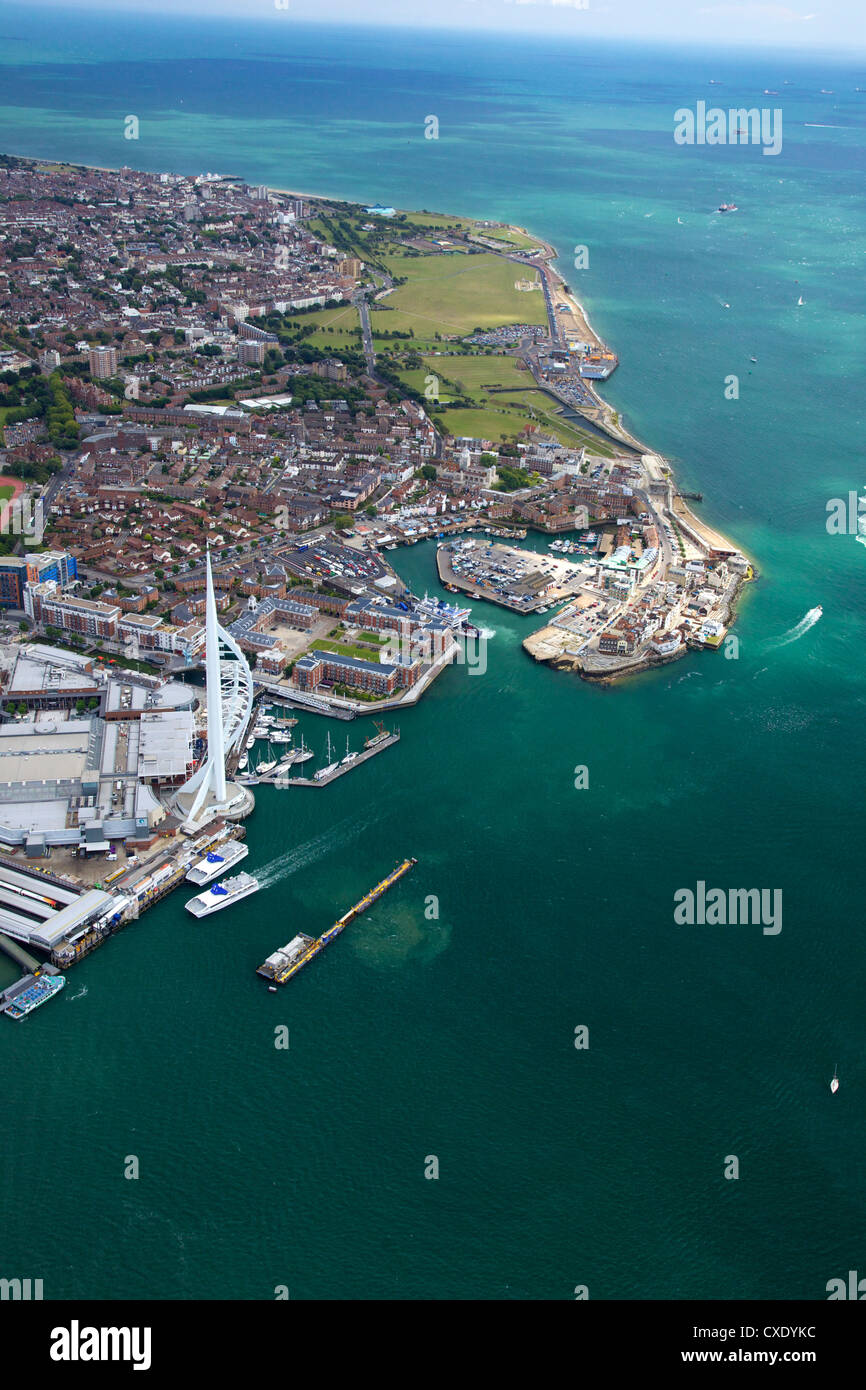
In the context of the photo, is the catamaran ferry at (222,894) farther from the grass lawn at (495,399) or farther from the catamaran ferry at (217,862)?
the grass lawn at (495,399)

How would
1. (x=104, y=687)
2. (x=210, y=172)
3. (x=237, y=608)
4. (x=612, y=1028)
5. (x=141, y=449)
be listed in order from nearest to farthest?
(x=612, y=1028), (x=104, y=687), (x=237, y=608), (x=141, y=449), (x=210, y=172)

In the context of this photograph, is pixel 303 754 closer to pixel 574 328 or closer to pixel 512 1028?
pixel 512 1028

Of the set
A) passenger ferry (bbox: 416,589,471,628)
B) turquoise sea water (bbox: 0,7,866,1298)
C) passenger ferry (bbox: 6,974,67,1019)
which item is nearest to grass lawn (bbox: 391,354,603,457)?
turquoise sea water (bbox: 0,7,866,1298)

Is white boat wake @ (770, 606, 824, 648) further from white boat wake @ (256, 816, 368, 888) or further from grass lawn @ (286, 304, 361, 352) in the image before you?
grass lawn @ (286, 304, 361, 352)

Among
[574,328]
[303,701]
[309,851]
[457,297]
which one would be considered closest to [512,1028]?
[309,851]

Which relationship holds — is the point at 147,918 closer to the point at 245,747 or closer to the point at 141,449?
the point at 245,747

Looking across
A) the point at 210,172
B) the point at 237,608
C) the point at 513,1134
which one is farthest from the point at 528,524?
the point at 210,172

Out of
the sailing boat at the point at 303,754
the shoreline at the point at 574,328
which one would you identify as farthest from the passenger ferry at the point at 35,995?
the shoreline at the point at 574,328
